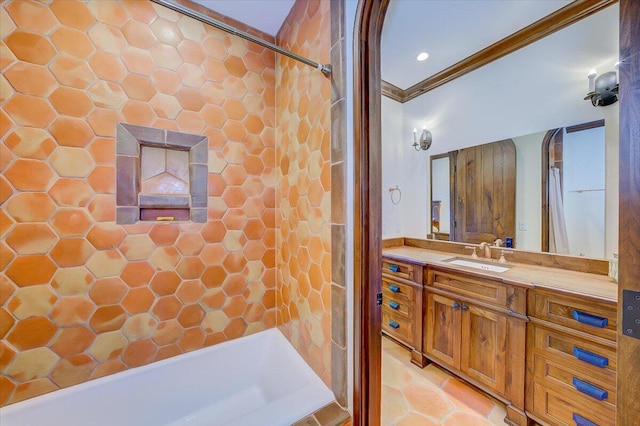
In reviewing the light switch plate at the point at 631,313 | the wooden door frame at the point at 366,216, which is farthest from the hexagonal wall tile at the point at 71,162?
the light switch plate at the point at 631,313

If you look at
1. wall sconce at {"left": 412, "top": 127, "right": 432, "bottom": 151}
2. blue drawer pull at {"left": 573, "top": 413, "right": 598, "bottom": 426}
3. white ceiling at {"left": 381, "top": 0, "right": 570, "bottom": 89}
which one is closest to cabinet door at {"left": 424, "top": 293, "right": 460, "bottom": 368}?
blue drawer pull at {"left": 573, "top": 413, "right": 598, "bottom": 426}

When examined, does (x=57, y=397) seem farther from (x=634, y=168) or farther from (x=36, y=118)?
(x=634, y=168)

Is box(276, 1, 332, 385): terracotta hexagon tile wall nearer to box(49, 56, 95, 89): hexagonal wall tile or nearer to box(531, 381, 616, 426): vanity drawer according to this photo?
box(49, 56, 95, 89): hexagonal wall tile

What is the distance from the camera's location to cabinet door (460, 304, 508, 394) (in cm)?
149

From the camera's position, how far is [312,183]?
4.22 ft

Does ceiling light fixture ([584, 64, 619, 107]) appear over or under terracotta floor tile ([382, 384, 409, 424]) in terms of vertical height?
over

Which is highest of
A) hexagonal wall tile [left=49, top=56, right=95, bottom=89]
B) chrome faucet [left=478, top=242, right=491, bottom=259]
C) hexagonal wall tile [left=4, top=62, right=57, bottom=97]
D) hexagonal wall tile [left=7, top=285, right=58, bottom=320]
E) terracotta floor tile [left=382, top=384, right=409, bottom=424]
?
hexagonal wall tile [left=49, top=56, right=95, bottom=89]

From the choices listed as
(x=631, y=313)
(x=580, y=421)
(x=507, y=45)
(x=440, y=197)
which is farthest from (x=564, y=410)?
(x=507, y=45)

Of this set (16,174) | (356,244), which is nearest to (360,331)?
(356,244)

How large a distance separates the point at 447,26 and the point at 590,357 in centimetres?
228

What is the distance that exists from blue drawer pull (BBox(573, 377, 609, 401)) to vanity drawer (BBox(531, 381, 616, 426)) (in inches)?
1.8

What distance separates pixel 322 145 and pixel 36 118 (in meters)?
1.37

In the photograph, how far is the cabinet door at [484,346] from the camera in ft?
4.89

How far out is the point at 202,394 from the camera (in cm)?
144
